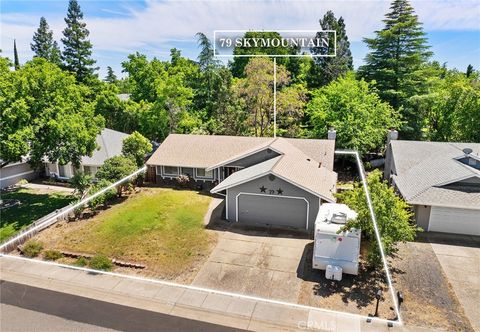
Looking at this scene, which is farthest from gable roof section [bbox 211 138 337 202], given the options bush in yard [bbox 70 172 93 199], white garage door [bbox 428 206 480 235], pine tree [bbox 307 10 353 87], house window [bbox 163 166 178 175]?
pine tree [bbox 307 10 353 87]

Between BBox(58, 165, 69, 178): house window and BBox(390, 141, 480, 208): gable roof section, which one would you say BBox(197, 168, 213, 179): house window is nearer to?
BBox(58, 165, 69, 178): house window

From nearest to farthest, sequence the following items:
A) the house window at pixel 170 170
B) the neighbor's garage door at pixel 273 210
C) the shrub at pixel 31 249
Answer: the shrub at pixel 31 249, the neighbor's garage door at pixel 273 210, the house window at pixel 170 170

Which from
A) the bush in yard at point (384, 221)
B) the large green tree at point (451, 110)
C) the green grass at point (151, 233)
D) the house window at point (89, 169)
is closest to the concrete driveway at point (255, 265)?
the green grass at point (151, 233)

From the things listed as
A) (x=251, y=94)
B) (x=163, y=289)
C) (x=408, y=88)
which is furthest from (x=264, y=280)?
(x=408, y=88)

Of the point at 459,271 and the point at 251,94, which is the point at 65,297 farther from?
the point at 251,94

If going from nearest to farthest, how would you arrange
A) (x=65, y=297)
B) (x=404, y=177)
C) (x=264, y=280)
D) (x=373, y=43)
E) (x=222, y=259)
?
(x=65, y=297) < (x=264, y=280) < (x=222, y=259) < (x=404, y=177) < (x=373, y=43)

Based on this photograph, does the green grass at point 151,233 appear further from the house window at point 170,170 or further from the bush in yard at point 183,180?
the house window at point 170,170

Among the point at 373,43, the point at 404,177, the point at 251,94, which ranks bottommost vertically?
the point at 404,177
